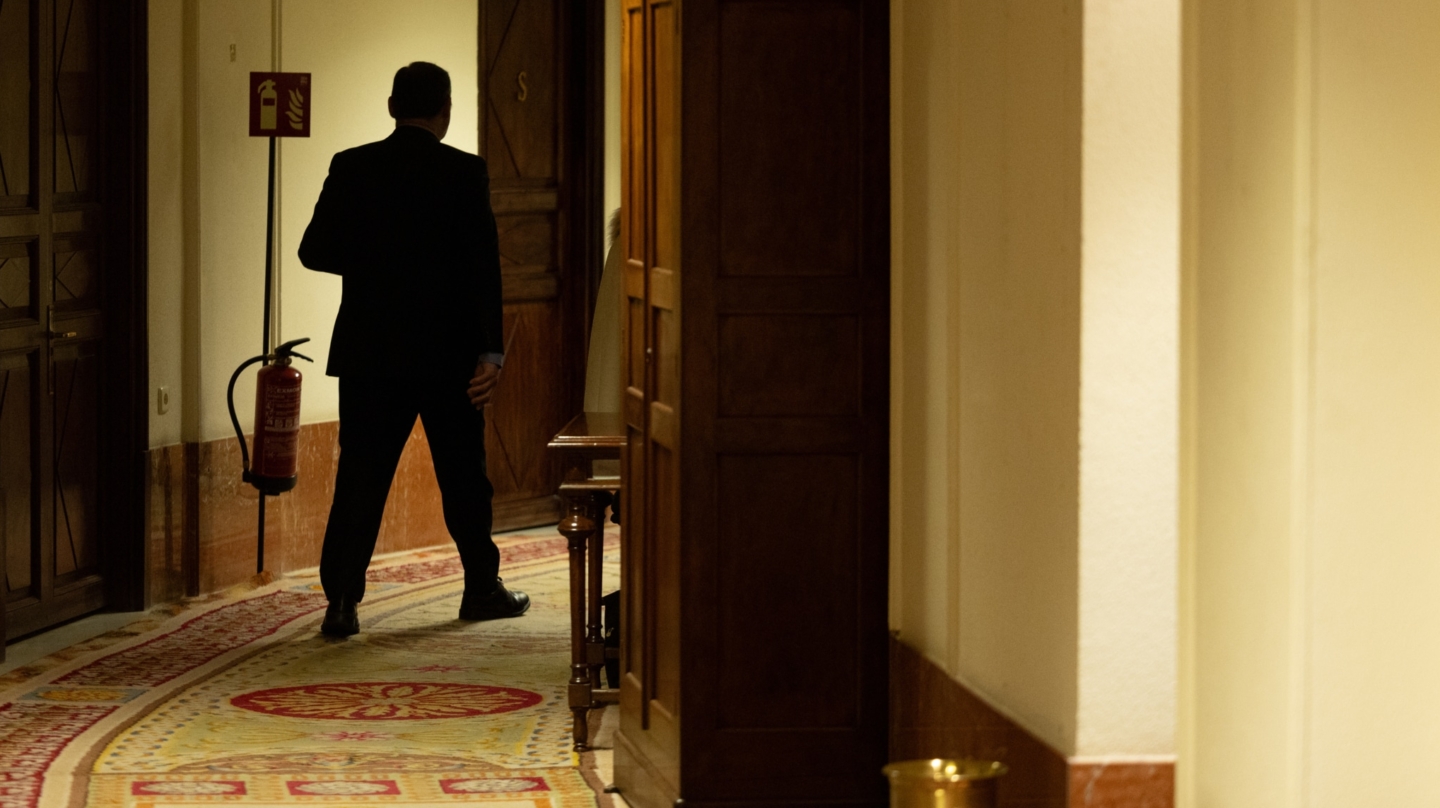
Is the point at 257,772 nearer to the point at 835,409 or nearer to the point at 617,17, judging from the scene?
the point at 835,409

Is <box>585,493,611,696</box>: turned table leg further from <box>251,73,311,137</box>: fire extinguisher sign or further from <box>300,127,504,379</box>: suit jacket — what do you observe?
<box>251,73,311,137</box>: fire extinguisher sign

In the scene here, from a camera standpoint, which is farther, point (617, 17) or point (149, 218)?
point (617, 17)

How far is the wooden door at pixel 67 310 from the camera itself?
684cm

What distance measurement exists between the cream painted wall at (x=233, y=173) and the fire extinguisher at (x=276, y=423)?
306 mm

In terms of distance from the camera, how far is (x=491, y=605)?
734 cm

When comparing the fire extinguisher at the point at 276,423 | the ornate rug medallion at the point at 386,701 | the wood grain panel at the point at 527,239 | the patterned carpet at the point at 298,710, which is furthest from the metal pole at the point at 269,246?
the ornate rug medallion at the point at 386,701

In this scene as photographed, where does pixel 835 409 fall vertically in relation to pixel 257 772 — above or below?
above

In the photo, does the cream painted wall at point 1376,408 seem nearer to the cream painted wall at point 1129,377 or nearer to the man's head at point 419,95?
the cream painted wall at point 1129,377

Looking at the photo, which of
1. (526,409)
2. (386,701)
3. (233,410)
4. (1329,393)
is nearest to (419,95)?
(233,410)

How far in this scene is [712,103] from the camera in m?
4.21

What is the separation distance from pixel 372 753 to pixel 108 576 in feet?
8.32

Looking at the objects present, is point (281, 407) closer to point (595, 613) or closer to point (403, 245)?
point (403, 245)

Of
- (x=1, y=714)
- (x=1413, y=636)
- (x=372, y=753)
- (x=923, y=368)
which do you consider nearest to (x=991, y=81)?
(x=923, y=368)

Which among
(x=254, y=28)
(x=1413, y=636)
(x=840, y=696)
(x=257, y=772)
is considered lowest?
(x=257, y=772)
